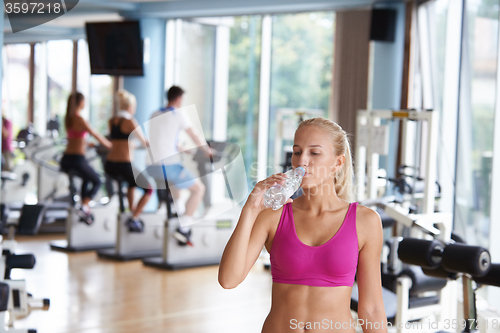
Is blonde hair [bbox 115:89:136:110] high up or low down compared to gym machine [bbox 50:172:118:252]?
up

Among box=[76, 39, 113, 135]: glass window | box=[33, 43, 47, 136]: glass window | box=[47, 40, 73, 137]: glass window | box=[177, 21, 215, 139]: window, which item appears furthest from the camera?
box=[33, 43, 47, 136]: glass window

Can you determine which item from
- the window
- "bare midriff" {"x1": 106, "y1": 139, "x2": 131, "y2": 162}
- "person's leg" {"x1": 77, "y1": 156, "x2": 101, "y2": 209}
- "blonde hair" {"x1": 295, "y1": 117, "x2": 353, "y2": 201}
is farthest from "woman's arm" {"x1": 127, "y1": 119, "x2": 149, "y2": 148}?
"blonde hair" {"x1": 295, "y1": 117, "x2": 353, "y2": 201}

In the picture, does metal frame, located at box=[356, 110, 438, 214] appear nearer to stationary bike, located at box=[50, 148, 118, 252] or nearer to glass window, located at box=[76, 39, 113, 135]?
stationary bike, located at box=[50, 148, 118, 252]

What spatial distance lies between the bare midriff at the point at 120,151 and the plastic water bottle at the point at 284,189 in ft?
13.7

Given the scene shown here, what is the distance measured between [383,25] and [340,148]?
4.31 meters

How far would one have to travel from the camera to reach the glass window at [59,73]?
8883 millimetres

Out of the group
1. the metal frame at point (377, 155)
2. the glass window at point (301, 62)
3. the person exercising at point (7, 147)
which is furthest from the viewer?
the person exercising at point (7, 147)

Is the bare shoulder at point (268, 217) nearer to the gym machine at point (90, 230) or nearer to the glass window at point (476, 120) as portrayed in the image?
the glass window at point (476, 120)

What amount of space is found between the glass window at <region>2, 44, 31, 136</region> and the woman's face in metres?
7.94

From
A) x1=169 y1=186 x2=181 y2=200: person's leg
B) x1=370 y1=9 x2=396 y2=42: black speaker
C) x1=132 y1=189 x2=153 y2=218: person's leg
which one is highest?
x1=370 y1=9 x2=396 y2=42: black speaker

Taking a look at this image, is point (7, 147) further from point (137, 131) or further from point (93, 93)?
point (93, 93)

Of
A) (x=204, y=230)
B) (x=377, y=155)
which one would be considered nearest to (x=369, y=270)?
(x=377, y=155)

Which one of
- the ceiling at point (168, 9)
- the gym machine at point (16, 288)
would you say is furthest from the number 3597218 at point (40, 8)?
the ceiling at point (168, 9)

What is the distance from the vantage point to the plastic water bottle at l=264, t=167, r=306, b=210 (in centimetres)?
153
